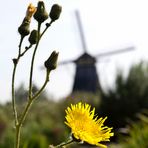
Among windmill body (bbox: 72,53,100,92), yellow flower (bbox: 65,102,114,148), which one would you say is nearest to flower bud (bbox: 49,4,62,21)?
yellow flower (bbox: 65,102,114,148)

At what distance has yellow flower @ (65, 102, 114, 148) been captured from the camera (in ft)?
5.64

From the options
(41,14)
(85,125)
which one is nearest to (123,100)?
(41,14)

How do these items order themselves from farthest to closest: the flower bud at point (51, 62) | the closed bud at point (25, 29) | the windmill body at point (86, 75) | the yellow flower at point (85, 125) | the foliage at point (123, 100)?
the windmill body at point (86, 75)
the foliage at point (123, 100)
the closed bud at point (25, 29)
the flower bud at point (51, 62)
the yellow flower at point (85, 125)

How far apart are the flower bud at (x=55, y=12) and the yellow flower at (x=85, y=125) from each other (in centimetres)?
36

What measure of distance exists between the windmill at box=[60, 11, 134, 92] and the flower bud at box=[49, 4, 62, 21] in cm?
4126

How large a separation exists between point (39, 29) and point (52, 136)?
24.6 metres

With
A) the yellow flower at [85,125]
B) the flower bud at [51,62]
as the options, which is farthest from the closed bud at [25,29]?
the yellow flower at [85,125]

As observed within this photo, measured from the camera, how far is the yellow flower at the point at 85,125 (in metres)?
1.72

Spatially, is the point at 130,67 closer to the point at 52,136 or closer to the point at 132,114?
the point at 132,114

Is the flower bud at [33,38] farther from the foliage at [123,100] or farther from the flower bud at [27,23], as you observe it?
the foliage at [123,100]

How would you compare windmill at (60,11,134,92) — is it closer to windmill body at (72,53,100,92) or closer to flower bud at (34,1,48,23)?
windmill body at (72,53,100,92)

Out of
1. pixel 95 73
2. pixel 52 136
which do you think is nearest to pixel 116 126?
pixel 52 136

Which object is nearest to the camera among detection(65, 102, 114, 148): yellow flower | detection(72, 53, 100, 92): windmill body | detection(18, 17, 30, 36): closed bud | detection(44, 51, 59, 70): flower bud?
detection(65, 102, 114, 148): yellow flower

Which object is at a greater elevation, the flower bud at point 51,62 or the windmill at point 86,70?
the windmill at point 86,70
